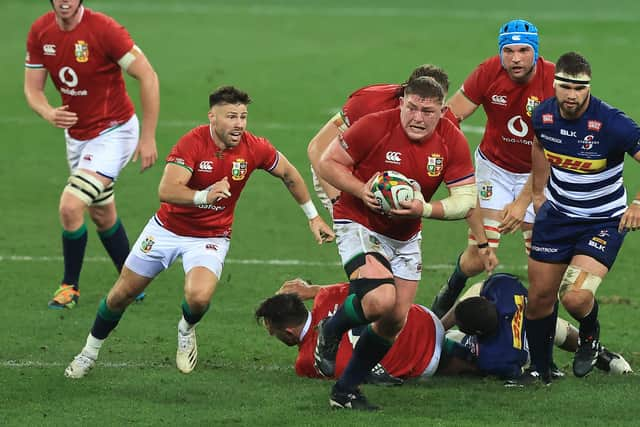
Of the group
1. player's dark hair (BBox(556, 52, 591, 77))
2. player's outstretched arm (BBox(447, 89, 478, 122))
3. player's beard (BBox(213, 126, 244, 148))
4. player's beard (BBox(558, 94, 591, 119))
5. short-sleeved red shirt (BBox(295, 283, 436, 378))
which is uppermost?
player's dark hair (BBox(556, 52, 591, 77))

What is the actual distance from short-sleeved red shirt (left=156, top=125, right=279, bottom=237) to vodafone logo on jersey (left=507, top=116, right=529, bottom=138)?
2.48 meters

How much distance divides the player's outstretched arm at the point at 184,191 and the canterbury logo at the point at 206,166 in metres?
0.16

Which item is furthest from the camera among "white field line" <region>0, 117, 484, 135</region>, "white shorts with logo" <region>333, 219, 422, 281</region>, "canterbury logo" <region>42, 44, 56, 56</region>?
"white field line" <region>0, 117, 484, 135</region>

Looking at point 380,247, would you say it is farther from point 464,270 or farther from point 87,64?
point 87,64

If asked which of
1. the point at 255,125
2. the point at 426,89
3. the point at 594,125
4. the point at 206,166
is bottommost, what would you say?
the point at 255,125

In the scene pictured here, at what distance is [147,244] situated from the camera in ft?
34.0

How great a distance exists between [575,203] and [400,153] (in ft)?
4.81

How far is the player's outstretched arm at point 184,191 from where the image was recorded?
9.79 m

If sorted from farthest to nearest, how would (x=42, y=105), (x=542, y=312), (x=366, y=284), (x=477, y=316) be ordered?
1. (x=42, y=105)
2. (x=477, y=316)
3. (x=542, y=312)
4. (x=366, y=284)

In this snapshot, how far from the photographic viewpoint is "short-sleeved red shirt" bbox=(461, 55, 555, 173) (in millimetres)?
11734

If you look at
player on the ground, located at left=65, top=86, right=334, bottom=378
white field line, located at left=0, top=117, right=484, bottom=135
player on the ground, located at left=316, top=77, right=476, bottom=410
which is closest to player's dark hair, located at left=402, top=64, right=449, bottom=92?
player on the ground, located at left=316, top=77, right=476, bottom=410

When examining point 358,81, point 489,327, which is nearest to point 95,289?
point 489,327

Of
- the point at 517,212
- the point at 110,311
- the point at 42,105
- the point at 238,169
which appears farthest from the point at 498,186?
the point at 42,105

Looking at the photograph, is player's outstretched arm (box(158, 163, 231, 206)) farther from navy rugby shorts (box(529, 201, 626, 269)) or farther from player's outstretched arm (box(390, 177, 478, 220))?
navy rugby shorts (box(529, 201, 626, 269))
